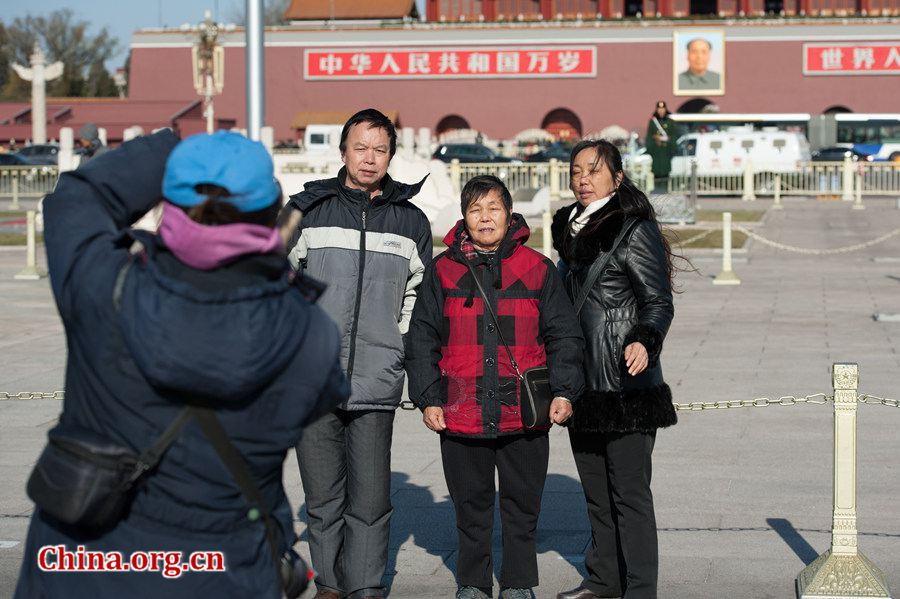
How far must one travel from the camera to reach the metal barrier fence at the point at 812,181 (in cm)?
3844

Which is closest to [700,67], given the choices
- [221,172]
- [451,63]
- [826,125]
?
[826,125]

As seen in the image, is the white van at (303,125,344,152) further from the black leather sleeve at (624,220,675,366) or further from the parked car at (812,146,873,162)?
the black leather sleeve at (624,220,675,366)

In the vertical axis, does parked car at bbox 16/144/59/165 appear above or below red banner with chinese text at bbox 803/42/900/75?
below

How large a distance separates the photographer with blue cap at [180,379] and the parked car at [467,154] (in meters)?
45.9

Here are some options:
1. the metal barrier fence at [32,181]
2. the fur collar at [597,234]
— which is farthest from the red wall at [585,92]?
the fur collar at [597,234]

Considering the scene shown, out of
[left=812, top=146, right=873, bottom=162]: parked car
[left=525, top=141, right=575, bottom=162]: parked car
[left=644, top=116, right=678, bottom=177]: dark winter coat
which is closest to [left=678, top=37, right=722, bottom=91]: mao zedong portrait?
[left=812, top=146, right=873, bottom=162]: parked car

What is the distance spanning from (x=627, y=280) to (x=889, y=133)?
54.4 metres

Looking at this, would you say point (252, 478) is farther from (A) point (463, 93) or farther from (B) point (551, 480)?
(A) point (463, 93)

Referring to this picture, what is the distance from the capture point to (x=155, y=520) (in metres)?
2.85

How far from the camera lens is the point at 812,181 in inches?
1588

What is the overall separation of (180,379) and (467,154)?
4771 centimetres

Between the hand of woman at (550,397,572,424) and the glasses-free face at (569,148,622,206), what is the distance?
796 mm

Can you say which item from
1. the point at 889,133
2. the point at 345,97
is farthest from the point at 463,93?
the point at 889,133

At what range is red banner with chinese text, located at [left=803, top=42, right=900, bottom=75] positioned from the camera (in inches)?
2343
